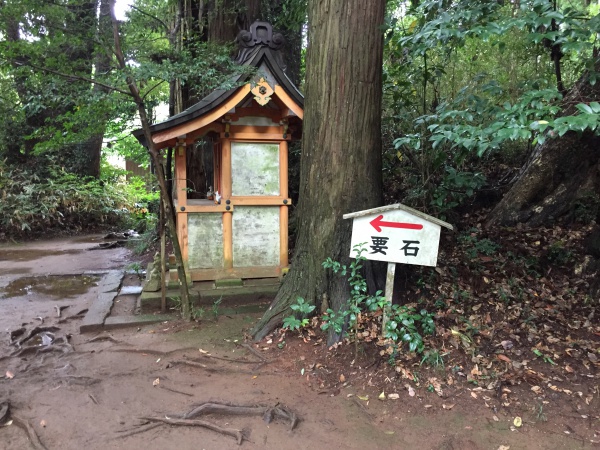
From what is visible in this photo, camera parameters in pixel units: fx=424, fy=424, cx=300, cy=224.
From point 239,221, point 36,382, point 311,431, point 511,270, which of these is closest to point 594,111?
point 511,270

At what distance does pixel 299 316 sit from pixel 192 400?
4.28ft

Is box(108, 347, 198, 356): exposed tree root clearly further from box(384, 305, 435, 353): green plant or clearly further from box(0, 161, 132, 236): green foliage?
box(0, 161, 132, 236): green foliage

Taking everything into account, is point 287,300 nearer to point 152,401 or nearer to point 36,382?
point 152,401

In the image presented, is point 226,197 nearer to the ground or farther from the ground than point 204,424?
farther from the ground

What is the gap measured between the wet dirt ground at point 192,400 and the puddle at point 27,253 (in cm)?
554

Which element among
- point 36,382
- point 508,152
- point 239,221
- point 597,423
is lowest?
point 36,382

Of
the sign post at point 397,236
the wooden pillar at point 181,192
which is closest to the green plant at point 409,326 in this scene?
the sign post at point 397,236

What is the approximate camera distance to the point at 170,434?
3033mm

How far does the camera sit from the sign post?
3.74 metres

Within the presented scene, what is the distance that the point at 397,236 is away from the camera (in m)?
3.77

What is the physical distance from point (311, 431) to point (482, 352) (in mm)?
1715

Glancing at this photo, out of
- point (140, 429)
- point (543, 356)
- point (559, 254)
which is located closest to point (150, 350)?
point (140, 429)

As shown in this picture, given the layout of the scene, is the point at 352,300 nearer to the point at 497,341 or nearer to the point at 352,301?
the point at 352,301

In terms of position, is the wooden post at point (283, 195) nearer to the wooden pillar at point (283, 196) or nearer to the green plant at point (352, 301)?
the wooden pillar at point (283, 196)
